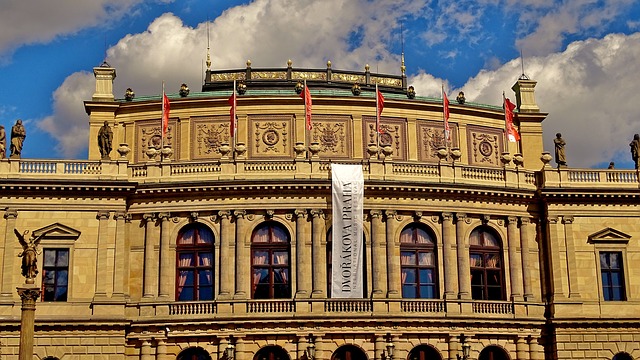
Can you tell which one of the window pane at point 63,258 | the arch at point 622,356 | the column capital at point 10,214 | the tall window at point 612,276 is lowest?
the arch at point 622,356

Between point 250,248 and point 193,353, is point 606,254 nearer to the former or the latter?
point 250,248

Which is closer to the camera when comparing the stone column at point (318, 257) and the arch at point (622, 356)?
the stone column at point (318, 257)

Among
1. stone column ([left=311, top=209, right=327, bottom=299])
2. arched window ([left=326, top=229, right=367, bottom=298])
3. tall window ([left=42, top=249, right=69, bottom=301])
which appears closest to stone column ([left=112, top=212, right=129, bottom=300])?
tall window ([left=42, top=249, right=69, bottom=301])

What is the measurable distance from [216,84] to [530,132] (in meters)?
19.6

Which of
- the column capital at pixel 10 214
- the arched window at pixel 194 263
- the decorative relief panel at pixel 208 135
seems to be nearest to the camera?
the column capital at pixel 10 214

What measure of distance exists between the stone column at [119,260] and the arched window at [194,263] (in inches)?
107

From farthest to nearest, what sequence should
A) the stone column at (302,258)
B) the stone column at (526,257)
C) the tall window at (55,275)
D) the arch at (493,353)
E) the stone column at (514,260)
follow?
1. the stone column at (526,257)
2. the stone column at (514,260)
3. the arch at (493,353)
4. the stone column at (302,258)
5. the tall window at (55,275)

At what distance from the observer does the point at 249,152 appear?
5650 centimetres

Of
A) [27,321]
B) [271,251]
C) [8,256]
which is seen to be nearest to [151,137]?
[271,251]

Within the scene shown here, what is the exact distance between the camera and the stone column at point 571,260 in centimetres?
5219

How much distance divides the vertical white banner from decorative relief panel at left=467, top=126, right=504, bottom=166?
11499 millimetres

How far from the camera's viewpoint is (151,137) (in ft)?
189

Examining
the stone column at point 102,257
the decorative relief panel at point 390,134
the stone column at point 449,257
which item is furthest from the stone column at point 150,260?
the stone column at point 449,257

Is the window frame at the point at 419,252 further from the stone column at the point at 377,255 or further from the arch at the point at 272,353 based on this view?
the arch at the point at 272,353
